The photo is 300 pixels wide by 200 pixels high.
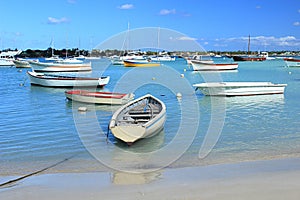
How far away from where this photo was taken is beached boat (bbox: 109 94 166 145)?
36.5 feet

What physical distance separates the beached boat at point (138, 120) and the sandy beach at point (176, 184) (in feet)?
8.26

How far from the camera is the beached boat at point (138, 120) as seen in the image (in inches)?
438

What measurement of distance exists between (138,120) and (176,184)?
231 inches

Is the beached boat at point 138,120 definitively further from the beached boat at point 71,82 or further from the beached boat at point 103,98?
the beached boat at point 71,82

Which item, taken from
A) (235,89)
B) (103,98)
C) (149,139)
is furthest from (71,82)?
(149,139)

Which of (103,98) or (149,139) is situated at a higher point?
(103,98)

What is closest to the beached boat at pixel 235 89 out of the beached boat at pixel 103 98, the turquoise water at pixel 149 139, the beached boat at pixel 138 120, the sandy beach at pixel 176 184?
the turquoise water at pixel 149 139

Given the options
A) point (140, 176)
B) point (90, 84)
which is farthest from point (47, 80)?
point (140, 176)

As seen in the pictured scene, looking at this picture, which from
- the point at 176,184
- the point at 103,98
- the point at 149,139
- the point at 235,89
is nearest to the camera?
the point at 176,184

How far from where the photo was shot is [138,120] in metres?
13.1

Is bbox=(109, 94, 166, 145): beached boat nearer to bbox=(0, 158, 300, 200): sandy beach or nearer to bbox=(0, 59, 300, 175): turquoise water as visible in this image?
bbox=(0, 59, 300, 175): turquoise water

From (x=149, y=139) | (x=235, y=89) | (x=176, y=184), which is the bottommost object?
(x=149, y=139)

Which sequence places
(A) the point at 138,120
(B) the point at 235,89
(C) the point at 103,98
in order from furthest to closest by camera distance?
(B) the point at 235,89
(C) the point at 103,98
(A) the point at 138,120

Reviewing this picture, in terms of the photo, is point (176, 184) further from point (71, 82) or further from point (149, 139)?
point (71, 82)
